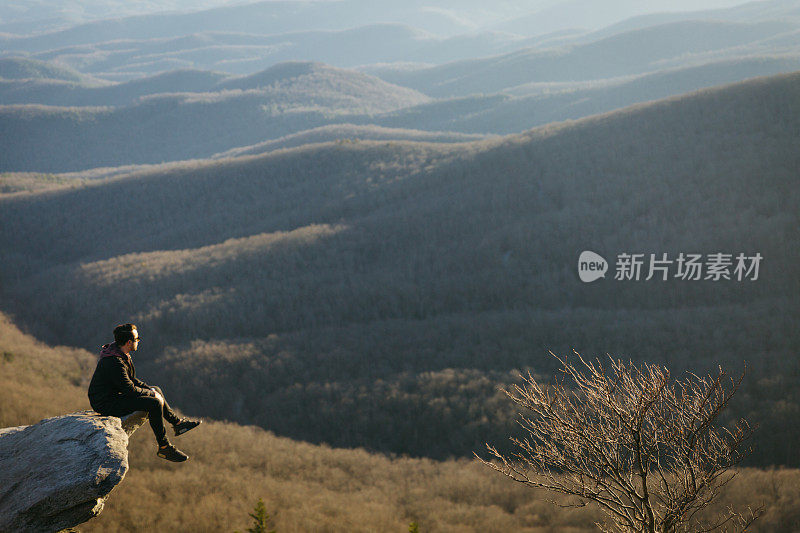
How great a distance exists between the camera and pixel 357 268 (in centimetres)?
4009

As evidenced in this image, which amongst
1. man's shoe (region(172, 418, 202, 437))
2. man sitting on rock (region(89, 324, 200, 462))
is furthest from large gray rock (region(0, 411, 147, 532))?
man's shoe (region(172, 418, 202, 437))

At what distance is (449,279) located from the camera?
3706 centimetres

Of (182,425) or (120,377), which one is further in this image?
(182,425)

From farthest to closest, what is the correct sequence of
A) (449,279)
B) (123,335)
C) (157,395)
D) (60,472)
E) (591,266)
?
(449,279) → (591,266) → (157,395) → (123,335) → (60,472)

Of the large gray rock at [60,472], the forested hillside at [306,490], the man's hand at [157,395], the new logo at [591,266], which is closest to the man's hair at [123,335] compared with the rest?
the man's hand at [157,395]

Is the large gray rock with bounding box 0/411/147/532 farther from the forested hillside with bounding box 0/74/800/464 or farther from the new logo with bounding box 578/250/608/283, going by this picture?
the new logo with bounding box 578/250/608/283

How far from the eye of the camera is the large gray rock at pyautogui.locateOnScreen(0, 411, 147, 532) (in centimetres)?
838

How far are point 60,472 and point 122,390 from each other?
5.13 feet

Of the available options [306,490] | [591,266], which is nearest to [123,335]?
A: [306,490]

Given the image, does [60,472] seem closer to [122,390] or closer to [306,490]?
[122,390]

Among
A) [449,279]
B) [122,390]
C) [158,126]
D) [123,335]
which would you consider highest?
[158,126]

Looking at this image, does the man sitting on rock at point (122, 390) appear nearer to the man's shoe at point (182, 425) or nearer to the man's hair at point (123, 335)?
the man's hair at point (123, 335)

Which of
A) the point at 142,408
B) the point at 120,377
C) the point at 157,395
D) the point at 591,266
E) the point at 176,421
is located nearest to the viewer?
the point at 120,377

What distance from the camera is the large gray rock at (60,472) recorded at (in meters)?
8.38
